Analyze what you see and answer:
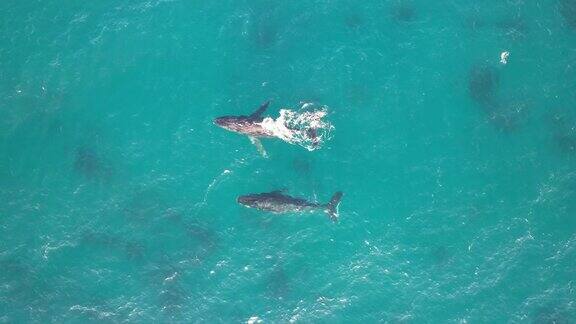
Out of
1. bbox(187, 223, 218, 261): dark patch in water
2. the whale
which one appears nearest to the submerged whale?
bbox(187, 223, 218, 261): dark patch in water

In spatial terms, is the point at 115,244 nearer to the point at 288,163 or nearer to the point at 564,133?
the point at 288,163

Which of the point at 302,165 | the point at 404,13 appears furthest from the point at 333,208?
the point at 404,13

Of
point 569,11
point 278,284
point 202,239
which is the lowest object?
point 278,284

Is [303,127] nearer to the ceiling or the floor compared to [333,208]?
nearer to the ceiling

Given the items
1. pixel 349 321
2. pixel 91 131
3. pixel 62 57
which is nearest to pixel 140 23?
pixel 62 57

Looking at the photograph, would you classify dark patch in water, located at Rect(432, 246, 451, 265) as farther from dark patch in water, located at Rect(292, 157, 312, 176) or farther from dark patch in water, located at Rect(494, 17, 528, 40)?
dark patch in water, located at Rect(494, 17, 528, 40)

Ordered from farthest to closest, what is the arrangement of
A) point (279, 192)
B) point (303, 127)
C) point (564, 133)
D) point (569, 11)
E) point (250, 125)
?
point (569, 11) → point (303, 127) → point (564, 133) → point (250, 125) → point (279, 192)
